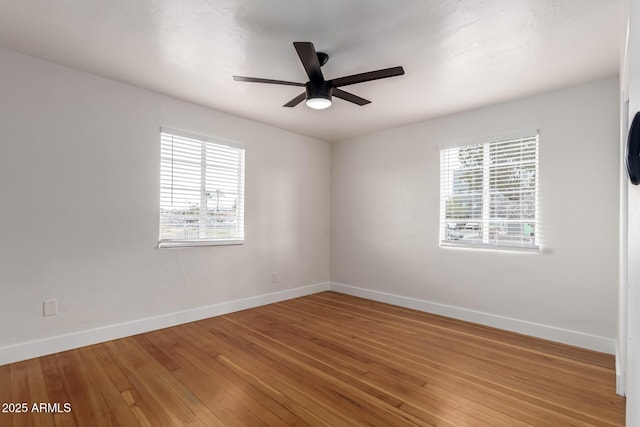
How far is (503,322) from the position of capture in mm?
3539

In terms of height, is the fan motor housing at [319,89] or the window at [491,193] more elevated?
the fan motor housing at [319,89]

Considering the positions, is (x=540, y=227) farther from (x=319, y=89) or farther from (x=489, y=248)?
(x=319, y=89)

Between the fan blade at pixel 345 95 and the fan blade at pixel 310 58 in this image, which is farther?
the fan blade at pixel 345 95

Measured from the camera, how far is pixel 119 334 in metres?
3.15

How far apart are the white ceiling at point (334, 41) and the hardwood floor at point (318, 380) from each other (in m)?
2.61

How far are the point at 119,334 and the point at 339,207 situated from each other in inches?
139

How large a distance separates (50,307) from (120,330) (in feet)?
2.11

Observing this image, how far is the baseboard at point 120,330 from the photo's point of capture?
264 cm

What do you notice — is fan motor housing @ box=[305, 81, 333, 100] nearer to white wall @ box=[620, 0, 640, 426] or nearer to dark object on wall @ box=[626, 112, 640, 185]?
white wall @ box=[620, 0, 640, 426]

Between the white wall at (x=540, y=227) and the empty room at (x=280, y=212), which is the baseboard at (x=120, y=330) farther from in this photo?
the white wall at (x=540, y=227)

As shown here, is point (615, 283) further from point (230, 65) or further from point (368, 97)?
point (230, 65)

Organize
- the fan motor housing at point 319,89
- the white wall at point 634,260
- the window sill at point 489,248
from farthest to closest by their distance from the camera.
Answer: the window sill at point 489,248
the fan motor housing at point 319,89
the white wall at point 634,260

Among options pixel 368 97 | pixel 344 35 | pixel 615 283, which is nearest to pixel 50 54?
pixel 344 35

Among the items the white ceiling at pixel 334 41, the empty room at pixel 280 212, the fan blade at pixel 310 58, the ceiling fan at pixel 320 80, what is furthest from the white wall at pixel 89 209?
the fan blade at pixel 310 58
